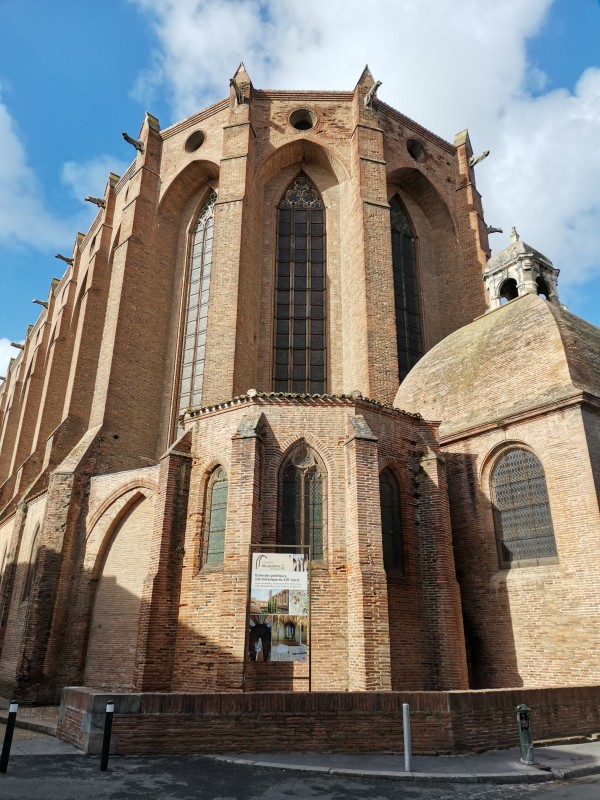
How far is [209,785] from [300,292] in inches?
676

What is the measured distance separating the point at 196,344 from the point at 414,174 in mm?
10884

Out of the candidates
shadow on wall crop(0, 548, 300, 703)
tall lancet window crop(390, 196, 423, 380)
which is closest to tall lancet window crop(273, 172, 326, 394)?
tall lancet window crop(390, 196, 423, 380)

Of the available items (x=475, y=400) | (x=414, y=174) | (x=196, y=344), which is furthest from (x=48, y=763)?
(x=414, y=174)

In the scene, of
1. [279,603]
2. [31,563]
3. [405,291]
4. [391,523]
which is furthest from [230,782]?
[405,291]

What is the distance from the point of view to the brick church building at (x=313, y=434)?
38.5ft

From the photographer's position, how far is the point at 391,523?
1272 centimetres

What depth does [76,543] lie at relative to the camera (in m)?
16.3

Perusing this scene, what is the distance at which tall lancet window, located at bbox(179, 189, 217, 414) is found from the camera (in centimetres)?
2048

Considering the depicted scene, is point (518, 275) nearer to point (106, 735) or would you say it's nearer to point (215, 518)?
point (215, 518)

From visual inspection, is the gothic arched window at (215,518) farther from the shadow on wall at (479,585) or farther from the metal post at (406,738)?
the shadow on wall at (479,585)

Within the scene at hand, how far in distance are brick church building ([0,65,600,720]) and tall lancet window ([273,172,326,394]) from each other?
0.28 feet

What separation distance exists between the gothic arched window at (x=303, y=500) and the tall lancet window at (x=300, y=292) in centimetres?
743

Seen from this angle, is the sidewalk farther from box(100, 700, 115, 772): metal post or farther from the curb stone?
box(100, 700, 115, 772): metal post

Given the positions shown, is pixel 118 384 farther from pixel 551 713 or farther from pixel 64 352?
pixel 551 713
